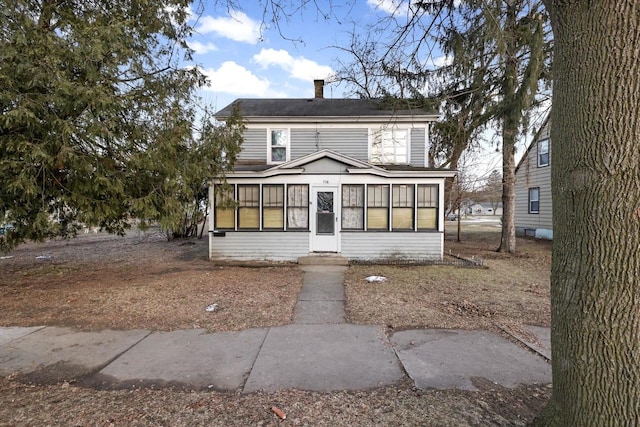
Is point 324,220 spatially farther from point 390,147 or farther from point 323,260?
point 390,147

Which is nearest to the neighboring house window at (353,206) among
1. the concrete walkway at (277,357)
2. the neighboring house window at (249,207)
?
the neighboring house window at (249,207)

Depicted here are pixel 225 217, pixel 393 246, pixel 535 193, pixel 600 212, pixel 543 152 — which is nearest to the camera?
pixel 600 212

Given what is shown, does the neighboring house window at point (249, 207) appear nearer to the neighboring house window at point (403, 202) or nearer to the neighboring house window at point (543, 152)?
the neighboring house window at point (403, 202)

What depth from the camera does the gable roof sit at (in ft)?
39.2

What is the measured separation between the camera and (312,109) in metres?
13.1

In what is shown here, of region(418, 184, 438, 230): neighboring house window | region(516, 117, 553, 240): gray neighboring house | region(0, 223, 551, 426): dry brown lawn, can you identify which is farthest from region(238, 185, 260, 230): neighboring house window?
region(516, 117, 553, 240): gray neighboring house

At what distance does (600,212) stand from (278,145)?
11310 millimetres

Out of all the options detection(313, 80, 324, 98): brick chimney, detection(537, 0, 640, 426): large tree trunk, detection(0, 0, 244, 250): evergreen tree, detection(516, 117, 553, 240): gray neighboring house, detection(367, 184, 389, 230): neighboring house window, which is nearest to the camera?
detection(537, 0, 640, 426): large tree trunk

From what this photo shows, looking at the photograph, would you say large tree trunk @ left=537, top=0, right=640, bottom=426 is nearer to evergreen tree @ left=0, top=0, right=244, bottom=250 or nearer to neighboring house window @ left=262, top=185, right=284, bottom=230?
evergreen tree @ left=0, top=0, right=244, bottom=250

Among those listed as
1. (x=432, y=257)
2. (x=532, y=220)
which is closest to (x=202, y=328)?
(x=432, y=257)

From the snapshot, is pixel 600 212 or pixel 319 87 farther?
pixel 319 87

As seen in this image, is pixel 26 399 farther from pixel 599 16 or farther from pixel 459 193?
pixel 459 193

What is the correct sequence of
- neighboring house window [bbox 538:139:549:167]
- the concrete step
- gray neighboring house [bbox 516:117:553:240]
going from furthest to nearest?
neighboring house window [bbox 538:139:549:167]
gray neighboring house [bbox 516:117:553:240]
the concrete step

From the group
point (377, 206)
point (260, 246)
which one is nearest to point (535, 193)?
point (377, 206)
